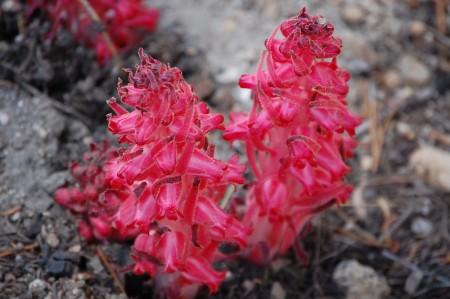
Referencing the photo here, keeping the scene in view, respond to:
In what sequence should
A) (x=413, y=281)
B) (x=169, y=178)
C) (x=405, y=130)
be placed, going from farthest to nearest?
(x=405, y=130)
(x=413, y=281)
(x=169, y=178)

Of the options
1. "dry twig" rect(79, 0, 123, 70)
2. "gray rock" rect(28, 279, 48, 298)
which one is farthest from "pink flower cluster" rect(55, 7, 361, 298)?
"dry twig" rect(79, 0, 123, 70)

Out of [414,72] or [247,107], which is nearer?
[247,107]

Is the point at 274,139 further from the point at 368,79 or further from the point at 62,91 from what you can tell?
the point at 368,79

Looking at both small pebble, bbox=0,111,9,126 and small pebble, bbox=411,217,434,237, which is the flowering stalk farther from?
small pebble, bbox=411,217,434,237

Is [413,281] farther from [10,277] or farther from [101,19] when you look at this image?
[101,19]

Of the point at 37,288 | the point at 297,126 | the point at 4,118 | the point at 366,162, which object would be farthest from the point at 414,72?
the point at 37,288

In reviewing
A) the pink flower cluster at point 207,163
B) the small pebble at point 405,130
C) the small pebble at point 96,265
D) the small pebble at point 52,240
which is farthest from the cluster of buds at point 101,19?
the small pebble at point 405,130
